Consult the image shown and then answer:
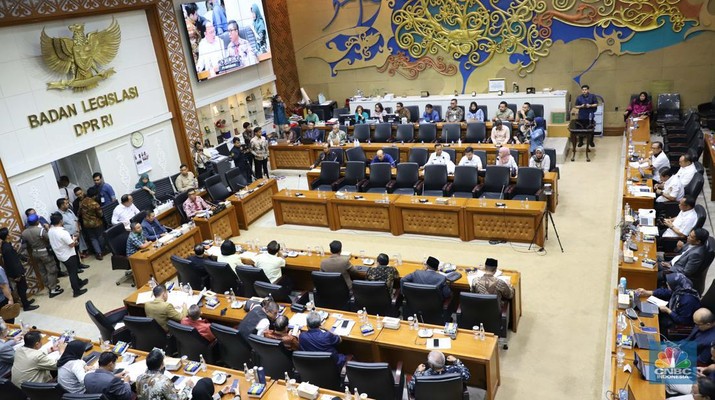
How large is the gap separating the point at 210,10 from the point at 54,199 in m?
6.72

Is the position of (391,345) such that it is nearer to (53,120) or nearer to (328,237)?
(328,237)

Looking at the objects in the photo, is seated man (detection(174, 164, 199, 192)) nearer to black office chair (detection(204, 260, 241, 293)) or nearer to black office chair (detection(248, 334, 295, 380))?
black office chair (detection(204, 260, 241, 293))

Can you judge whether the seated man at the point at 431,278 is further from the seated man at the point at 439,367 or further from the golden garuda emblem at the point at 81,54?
the golden garuda emblem at the point at 81,54

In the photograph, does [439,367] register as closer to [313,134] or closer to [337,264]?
[337,264]

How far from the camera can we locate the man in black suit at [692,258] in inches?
276

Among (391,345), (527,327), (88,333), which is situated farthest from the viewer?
(88,333)

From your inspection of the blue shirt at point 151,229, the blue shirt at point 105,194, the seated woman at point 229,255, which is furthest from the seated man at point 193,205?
the seated woman at point 229,255

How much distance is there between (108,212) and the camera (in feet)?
37.5

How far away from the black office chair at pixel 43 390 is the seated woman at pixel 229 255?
3005 mm

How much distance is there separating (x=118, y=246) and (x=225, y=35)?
775cm

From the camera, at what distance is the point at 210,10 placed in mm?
14961

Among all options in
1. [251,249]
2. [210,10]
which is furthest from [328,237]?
[210,10]

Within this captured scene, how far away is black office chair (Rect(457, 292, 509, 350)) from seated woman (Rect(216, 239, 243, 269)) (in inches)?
145

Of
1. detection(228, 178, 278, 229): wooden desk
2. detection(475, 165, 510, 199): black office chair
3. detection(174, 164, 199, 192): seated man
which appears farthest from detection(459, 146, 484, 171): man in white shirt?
detection(174, 164, 199, 192): seated man
